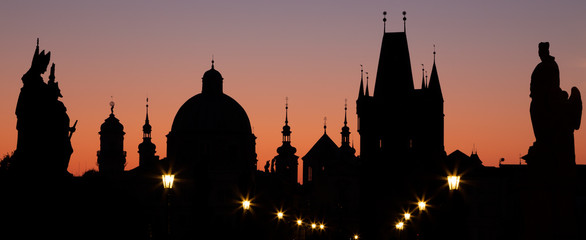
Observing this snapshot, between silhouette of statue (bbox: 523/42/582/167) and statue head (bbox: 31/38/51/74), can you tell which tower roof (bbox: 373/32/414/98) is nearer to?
statue head (bbox: 31/38/51/74)

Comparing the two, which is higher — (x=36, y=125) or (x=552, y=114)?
(x=36, y=125)

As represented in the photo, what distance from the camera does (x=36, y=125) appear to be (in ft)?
79.1

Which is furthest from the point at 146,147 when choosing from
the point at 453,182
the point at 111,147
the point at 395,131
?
the point at 453,182

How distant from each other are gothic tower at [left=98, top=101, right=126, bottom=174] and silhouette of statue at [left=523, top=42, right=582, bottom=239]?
126 meters

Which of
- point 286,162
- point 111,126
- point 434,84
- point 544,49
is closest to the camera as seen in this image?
point 544,49

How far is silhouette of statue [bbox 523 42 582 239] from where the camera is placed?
19.8m

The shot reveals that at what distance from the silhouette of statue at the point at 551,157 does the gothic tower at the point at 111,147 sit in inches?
4973

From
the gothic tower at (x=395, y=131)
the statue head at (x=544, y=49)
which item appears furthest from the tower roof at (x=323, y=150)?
the statue head at (x=544, y=49)

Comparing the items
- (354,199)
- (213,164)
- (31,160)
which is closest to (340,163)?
(354,199)

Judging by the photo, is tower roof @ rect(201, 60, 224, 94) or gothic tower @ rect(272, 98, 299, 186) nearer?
tower roof @ rect(201, 60, 224, 94)

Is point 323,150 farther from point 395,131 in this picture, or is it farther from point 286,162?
point 395,131

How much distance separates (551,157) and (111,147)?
128296 mm

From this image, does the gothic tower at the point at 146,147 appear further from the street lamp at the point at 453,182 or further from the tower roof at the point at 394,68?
the street lamp at the point at 453,182

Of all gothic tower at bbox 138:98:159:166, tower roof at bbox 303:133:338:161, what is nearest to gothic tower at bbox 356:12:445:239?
gothic tower at bbox 138:98:159:166
